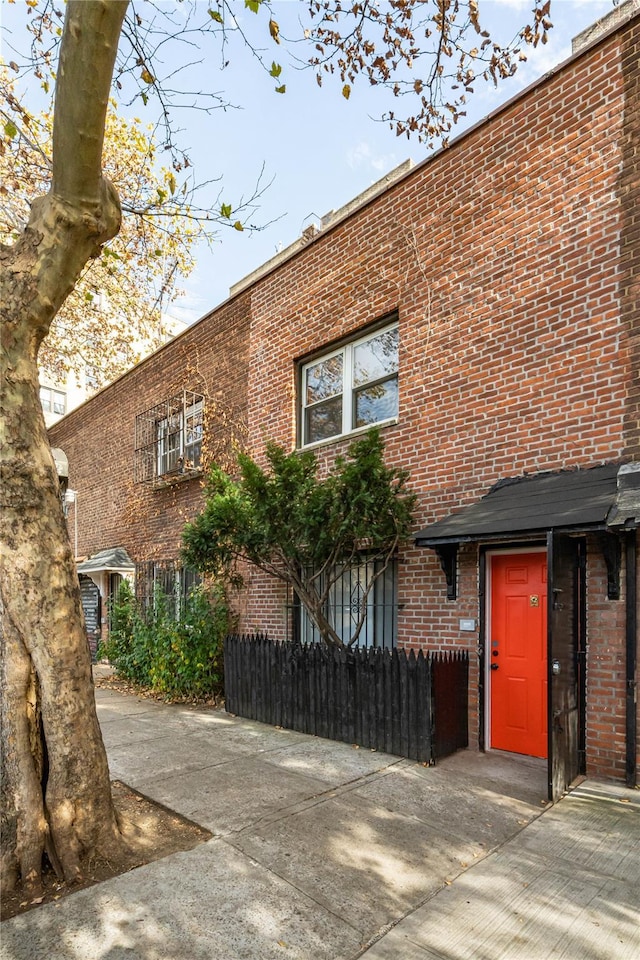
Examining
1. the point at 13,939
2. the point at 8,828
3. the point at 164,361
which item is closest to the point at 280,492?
the point at 8,828

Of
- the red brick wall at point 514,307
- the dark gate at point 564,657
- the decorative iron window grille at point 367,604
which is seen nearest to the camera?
the dark gate at point 564,657

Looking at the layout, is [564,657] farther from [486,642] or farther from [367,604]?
[367,604]

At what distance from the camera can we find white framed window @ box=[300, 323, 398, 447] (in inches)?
317

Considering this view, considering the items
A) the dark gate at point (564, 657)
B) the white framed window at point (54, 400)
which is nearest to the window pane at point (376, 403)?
the dark gate at point (564, 657)

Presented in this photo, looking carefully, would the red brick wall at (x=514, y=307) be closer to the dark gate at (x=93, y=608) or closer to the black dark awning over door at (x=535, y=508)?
the black dark awning over door at (x=535, y=508)

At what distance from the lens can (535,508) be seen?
5.27m

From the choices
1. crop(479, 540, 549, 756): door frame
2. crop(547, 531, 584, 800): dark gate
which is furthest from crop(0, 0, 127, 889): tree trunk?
crop(479, 540, 549, 756): door frame

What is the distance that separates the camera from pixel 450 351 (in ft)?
23.2

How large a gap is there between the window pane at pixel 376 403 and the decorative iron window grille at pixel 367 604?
2.02m

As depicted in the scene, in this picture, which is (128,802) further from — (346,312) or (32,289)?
(346,312)

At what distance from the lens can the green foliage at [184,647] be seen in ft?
30.3

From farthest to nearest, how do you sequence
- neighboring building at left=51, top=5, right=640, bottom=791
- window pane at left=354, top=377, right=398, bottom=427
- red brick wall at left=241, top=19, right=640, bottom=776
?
window pane at left=354, top=377, right=398, bottom=427 < red brick wall at left=241, top=19, right=640, bottom=776 < neighboring building at left=51, top=5, right=640, bottom=791

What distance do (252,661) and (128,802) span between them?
330cm

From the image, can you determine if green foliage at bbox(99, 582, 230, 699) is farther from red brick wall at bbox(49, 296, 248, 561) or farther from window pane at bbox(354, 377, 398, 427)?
window pane at bbox(354, 377, 398, 427)
